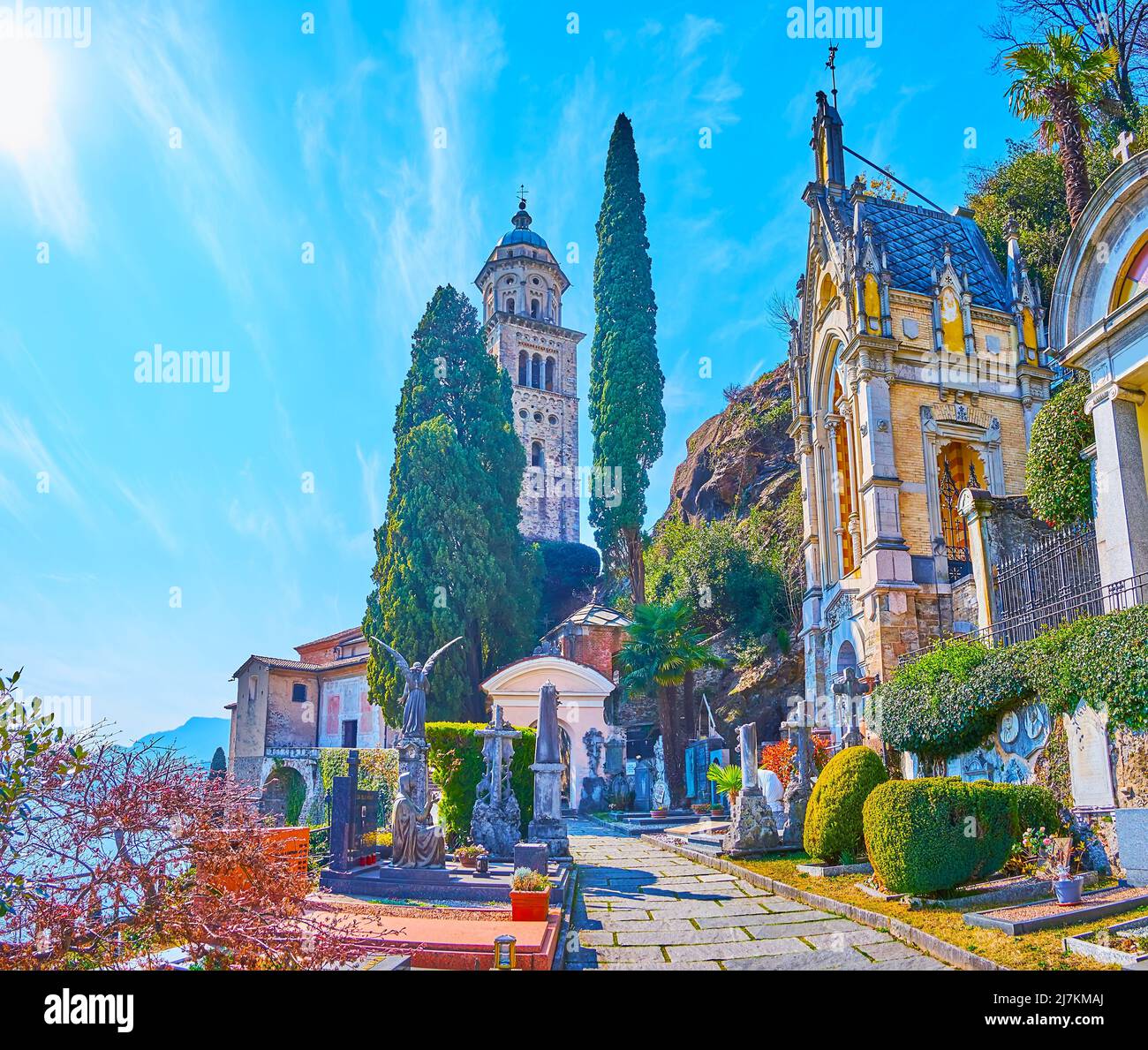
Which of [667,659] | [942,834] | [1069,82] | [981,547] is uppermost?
[1069,82]

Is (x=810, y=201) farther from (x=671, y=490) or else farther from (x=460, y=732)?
(x=671, y=490)

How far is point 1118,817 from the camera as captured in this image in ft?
25.9

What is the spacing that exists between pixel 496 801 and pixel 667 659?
11928mm

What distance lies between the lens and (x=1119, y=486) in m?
11.2

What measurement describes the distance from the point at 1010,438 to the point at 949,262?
4620 millimetres

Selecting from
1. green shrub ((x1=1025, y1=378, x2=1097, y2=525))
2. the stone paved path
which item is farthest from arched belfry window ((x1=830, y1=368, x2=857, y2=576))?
the stone paved path

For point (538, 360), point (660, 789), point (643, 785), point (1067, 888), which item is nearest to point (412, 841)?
point (1067, 888)

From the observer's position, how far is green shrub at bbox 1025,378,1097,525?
525 inches

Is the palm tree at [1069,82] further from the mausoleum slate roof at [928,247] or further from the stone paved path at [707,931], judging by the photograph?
the stone paved path at [707,931]

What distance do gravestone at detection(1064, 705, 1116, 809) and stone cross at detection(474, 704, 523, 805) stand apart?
9.30 m

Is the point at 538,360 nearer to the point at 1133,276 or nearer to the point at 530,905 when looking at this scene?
the point at 1133,276

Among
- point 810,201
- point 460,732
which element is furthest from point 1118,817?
point 810,201

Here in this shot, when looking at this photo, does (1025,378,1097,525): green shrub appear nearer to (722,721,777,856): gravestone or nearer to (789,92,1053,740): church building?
(789,92,1053,740): church building

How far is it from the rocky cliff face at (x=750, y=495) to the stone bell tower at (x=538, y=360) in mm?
14734
